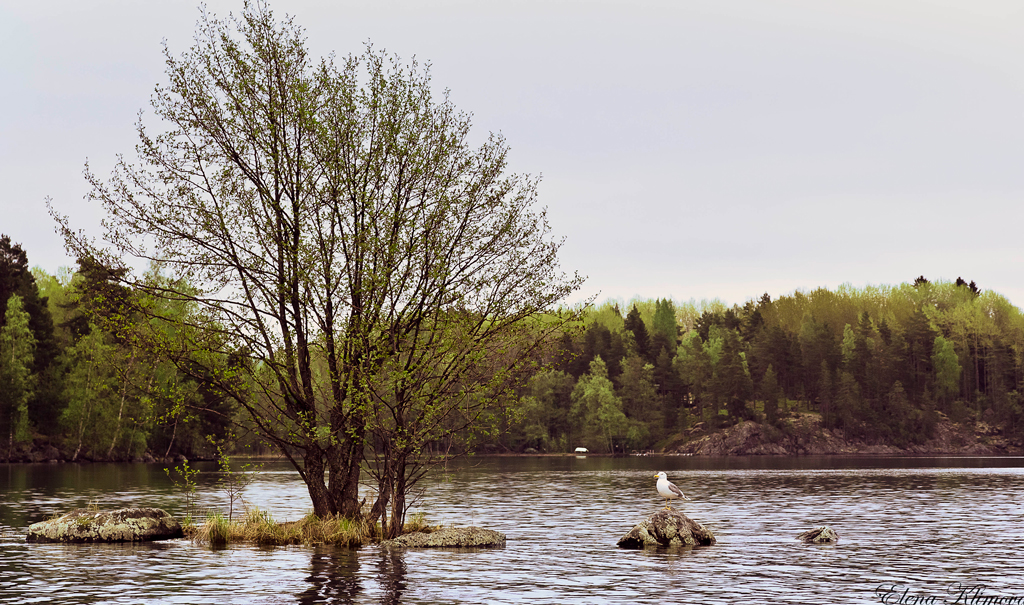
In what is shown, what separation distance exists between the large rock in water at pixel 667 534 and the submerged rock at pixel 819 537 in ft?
11.9

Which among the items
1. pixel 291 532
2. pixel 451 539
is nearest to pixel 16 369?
pixel 291 532

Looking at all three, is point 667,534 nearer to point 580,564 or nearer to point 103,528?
point 580,564

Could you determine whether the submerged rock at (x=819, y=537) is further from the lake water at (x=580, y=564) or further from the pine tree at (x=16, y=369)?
the pine tree at (x=16, y=369)

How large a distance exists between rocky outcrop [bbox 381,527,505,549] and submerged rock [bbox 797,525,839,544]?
438 inches

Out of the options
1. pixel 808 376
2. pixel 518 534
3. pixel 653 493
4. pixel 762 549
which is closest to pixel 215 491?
pixel 653 493

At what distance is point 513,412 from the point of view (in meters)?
31.5

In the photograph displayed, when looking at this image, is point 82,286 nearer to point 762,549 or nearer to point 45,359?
point 762,549

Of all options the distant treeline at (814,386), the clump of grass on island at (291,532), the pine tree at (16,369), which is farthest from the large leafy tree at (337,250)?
the distant treeline at (814,386)

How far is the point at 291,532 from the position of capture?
3378 centimetres

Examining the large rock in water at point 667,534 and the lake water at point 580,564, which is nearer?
the lake water at point 580,564

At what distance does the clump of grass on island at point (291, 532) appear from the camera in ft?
108

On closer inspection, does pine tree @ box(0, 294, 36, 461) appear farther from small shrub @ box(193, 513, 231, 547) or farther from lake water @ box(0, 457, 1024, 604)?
small shrub @ box(193, 513, 231, 547)

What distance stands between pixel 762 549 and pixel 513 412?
9.91 metres

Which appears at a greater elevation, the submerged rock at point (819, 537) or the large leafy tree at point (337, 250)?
the large leafy tree at point (337, 250)
